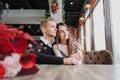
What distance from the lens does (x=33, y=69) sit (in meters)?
1.00

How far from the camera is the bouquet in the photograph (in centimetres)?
75

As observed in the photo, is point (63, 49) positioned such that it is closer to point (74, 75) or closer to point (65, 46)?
point (65, 46)

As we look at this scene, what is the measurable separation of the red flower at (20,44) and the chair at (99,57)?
2.20 m

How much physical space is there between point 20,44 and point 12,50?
0.13ft

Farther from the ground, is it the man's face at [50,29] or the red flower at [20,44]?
the man's face at [50,29]

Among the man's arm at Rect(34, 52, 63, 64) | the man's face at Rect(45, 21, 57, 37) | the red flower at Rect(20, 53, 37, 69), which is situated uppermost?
the man's face at Rect(45, 21, 57, 37)

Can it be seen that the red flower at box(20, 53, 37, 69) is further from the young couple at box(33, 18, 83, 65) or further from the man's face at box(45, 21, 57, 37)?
the man's face at box(45, 21, 57, 37)

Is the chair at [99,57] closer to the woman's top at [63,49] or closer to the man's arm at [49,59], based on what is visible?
the woman's top at [63,49]

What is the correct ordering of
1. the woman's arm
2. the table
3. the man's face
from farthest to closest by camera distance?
the man's face, the woman's arm, the table

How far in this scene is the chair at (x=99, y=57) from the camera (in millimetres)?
2935

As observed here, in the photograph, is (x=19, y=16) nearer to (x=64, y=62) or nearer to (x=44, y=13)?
(x=44, y=13)

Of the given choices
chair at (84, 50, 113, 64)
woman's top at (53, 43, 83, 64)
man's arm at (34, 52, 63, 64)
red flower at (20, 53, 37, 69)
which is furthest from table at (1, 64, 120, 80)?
chair at (84, 50, 113, 64)

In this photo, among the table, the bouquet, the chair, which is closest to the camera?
the bouquet

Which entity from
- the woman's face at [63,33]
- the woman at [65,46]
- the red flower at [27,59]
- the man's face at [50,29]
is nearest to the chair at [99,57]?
the woman at [65,46]
